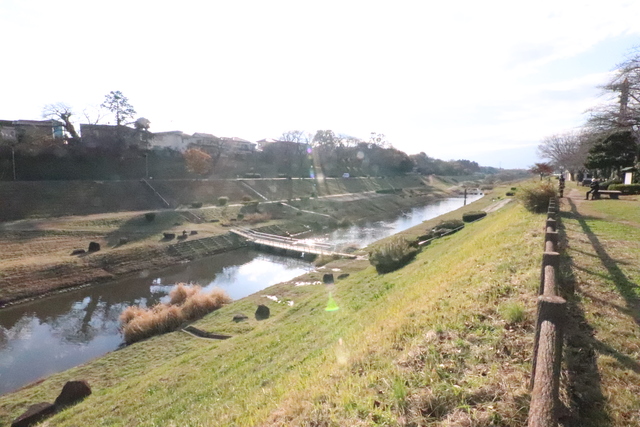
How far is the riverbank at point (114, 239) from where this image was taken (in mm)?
22259

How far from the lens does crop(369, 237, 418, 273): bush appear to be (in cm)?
1602

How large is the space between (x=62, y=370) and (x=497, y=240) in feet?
55.4

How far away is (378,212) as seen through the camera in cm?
5819

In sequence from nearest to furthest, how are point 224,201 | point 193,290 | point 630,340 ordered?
point 630,340 < point 193,290 < point 224,201

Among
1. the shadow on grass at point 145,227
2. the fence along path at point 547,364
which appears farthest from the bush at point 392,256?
the shadow on grass at point 145,227

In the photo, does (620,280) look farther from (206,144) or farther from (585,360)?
(206,144)

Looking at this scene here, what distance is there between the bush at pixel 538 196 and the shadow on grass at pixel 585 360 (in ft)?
28.7

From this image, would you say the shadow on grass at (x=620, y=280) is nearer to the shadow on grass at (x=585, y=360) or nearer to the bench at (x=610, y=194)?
the shadow on grass at (x=585, y=360)

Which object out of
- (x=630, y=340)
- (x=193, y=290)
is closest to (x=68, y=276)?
(x=193, y=290)

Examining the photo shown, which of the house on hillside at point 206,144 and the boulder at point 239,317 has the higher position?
the house on hillside at point 206,144

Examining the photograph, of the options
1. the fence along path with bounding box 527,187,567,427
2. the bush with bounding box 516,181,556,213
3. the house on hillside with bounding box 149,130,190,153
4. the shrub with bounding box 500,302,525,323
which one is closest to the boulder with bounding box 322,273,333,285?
the bush with bounding box 516,181,556,213

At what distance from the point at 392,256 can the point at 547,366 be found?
1343 centimetres

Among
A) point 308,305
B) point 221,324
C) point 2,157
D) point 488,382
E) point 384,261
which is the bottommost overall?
point 221,324

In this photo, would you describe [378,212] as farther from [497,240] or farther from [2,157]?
[2,157]
